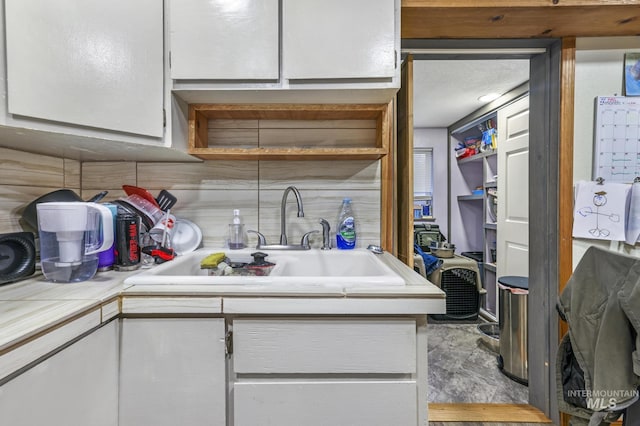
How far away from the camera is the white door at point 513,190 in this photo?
7.21 ft

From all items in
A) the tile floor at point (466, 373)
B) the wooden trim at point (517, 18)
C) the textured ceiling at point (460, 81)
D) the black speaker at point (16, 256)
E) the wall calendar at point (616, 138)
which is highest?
the textured ceiling at point (460, 81)

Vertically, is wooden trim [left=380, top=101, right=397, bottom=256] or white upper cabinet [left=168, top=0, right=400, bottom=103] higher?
white upper cabinet [left=168, top=0, right=400, bottom=103]

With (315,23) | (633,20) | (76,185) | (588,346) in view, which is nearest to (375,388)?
(588,346)

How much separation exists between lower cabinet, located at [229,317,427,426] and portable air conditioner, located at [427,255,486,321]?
6.31ft

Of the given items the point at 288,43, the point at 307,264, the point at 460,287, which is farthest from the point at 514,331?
the point at 288,43

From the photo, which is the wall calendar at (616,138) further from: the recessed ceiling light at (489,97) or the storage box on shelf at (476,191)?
the storage box on shelf at (476,191)

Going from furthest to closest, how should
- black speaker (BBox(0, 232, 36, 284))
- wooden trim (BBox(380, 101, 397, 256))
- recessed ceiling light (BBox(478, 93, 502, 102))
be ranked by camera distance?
1. recessed ceiling light (BBox(478, 93, 502, 102))
2. wooden trim (BBox(380, 101, 397, 256))
3. black speaker (BBox(0, 232, 36, 284))

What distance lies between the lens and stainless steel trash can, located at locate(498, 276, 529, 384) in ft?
5.75

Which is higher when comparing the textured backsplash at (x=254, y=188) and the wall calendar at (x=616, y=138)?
the wall calendar at (x=616, y=138)

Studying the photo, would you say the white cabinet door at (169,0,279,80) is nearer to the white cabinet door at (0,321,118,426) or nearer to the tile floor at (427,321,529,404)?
the white cabinet door at (0,321,118,426)

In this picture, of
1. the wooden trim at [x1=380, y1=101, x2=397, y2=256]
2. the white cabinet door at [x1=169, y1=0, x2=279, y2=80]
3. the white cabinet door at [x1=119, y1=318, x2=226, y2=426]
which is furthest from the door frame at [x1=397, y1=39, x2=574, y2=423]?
the white cabinet door at [x1=119, y1=318, x2=226, y2=426]

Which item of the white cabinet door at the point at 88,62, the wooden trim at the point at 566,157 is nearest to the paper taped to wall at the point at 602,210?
the wooden trim at the point at 566,157

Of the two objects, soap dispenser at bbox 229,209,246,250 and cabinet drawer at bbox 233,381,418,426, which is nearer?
cabinet drawer at bbox 233,381,418,426

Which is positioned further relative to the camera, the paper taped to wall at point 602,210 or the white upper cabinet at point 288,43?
the paper taped to wall at point 602,210
